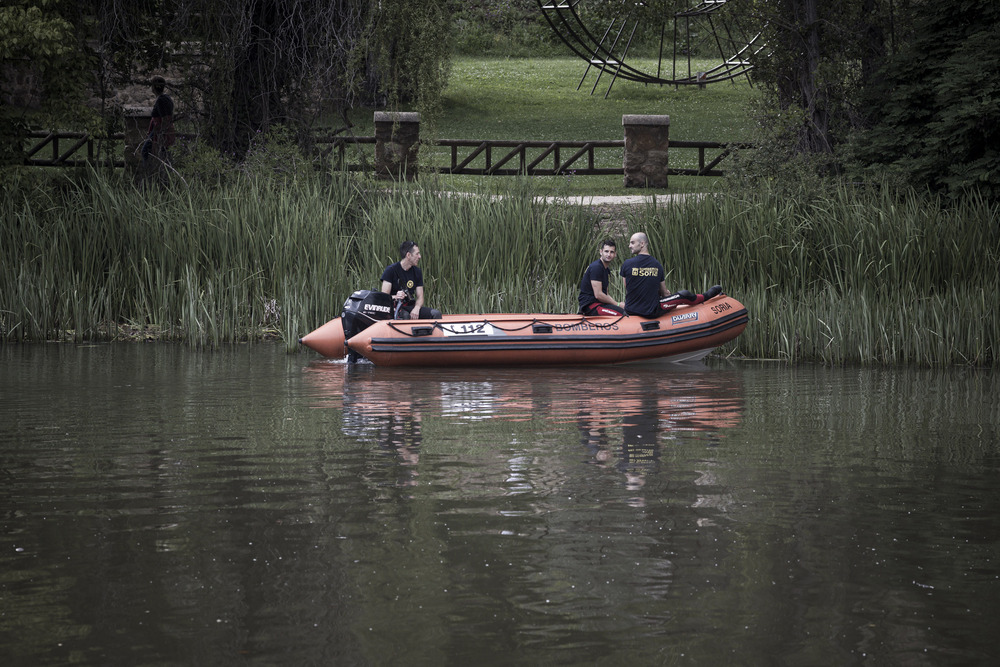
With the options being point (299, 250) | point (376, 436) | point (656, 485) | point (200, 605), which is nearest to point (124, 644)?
point (200, 605)

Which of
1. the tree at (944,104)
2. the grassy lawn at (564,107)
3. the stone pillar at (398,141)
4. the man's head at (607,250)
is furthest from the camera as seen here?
the grassy lawn at (564,107)

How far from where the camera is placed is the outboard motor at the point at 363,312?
14.9 meters

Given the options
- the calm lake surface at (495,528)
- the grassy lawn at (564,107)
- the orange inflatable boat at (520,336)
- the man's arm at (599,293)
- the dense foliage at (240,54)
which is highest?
the grassy lawn at (564,107)

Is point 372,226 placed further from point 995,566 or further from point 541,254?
point 995,566

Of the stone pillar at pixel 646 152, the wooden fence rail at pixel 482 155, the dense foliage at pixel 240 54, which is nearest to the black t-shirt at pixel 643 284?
the dense foliage at pixel 240 54

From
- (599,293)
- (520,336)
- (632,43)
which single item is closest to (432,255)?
(599,293)

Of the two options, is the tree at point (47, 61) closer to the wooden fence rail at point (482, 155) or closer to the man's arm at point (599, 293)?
the wooden fence rail at point (482, 155)

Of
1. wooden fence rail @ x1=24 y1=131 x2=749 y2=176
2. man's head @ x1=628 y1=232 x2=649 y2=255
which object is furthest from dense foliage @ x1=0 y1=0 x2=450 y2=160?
man's head @ x1=628 y1=232 x2=649 y2=255

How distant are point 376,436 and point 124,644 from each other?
4737mm

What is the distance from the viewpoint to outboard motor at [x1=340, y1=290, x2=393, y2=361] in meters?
14.9

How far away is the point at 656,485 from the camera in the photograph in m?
8.13

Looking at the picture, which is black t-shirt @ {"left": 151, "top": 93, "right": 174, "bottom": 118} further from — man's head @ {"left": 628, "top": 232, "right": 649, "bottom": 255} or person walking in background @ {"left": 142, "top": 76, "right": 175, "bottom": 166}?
man's head @ {"left": 628, "top": 232, "right": 649, "bottom": 255}

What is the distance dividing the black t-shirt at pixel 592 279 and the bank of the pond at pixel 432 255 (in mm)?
1355

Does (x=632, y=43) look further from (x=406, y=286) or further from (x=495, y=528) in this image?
(x=495, y=528)
